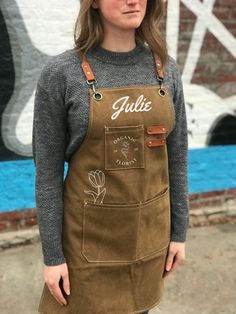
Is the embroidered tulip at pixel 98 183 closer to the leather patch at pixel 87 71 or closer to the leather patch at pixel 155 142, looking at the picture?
the leather patch at pixel 155 142

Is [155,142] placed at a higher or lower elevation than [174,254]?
higher

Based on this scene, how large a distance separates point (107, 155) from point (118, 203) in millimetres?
176

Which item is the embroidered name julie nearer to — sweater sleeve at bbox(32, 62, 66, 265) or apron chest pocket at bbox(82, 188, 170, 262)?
sweater sleeve at bbox(32, 62, 66, 265)

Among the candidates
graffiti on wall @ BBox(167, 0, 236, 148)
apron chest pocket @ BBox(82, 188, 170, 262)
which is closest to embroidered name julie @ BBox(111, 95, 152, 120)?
apron chest pocket @ BBox(82, 188, 170, 262)

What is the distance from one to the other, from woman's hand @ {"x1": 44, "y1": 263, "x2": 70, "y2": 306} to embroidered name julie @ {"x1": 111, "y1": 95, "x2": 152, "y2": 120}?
55 cm

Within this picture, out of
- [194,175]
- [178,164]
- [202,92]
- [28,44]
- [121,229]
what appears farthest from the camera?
[194,175]

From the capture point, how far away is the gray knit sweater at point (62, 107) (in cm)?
140

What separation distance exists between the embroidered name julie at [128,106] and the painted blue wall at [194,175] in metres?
2.02

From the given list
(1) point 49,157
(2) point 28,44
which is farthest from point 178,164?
(2) point 28,44

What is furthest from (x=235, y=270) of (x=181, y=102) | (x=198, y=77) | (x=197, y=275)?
(x=181, y=102)

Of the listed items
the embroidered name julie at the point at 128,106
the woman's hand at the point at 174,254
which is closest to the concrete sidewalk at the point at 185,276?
the woman's hand at the point at 174,254

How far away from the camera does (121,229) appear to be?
154 centimetres

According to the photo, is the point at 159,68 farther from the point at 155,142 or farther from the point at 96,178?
the point at 96,178

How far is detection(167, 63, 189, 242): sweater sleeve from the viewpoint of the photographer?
1619mm
